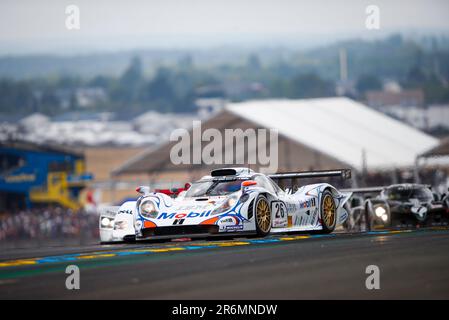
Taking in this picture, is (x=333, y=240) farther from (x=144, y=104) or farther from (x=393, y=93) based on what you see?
(x=144, y=104)

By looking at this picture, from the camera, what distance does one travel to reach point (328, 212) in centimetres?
1798

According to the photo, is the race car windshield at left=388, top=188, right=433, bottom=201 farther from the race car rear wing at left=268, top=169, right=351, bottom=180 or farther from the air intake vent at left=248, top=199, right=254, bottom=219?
the air intake vent at left=248, top=199, right=254, bottom=219

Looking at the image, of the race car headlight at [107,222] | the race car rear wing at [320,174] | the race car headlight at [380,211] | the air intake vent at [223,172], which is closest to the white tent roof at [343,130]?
the race car headlight at [380,211]

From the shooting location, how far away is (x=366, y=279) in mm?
10141

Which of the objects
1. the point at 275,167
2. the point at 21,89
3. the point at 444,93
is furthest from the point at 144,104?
the point at 275,167

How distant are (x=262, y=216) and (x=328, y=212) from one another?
2.17 metres

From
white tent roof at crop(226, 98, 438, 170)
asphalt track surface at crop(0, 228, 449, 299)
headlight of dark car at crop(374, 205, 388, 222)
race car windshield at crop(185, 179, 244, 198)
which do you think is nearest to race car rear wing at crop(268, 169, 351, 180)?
race car windshield at crop(185, 179, 244, 198)

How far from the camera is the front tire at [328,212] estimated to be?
58.2 ft

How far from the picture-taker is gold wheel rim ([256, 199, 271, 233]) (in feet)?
52.5

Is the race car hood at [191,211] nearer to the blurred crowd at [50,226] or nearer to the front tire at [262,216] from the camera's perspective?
the front tire at [262,216]

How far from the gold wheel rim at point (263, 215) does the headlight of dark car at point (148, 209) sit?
4.95 feet

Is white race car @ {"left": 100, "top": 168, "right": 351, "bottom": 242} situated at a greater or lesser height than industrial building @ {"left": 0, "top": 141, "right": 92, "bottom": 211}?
lesser

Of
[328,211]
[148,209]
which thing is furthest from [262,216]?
[328,211]

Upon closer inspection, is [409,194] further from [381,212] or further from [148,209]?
[148,209]
